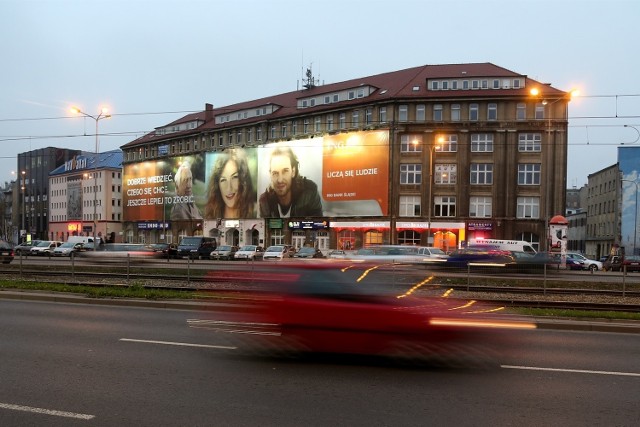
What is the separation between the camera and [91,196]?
9412 centimetres

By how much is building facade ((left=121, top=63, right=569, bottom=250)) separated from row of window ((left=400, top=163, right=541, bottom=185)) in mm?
99

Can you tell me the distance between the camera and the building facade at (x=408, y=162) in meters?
51.1

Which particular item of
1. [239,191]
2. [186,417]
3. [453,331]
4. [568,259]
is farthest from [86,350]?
[239,191]

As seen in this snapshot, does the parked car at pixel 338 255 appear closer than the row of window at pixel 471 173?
Yes

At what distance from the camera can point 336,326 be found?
284 inches

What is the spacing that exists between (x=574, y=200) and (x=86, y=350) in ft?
446

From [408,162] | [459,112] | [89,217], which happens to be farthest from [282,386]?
[89,217]

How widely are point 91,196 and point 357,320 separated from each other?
96.1m

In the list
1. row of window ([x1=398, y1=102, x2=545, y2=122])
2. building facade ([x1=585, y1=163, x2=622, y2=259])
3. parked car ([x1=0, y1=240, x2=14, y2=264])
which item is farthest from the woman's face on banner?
building facade ([x1=585, y1=163, x2=622, y2=259])

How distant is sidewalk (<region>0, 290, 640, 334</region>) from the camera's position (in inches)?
441

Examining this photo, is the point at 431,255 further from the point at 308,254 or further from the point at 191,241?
the point at 191,241

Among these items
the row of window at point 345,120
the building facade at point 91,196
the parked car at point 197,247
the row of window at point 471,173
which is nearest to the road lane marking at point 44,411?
the parked car at point 197,247

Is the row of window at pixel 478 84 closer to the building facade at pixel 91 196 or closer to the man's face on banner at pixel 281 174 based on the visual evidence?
the man's face on banner at pixel 281 174

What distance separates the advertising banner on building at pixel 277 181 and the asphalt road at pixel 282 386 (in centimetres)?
4525
